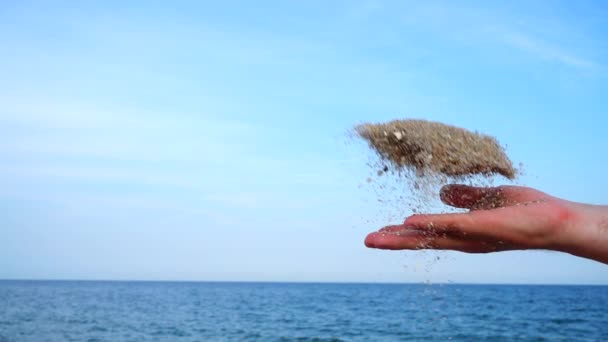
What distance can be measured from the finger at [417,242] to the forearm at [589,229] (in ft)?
1.31

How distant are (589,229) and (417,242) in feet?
2.51

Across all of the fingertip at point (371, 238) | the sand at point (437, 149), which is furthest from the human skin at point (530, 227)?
the sand at point (437, 149)

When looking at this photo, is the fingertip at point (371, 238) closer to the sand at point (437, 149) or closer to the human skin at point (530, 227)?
the human skin at point (530, 227)

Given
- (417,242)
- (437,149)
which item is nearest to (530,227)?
(417,242)

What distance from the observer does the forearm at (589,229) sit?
2.66 meters

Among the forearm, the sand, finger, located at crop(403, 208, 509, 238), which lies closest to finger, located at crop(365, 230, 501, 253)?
finger, located at crop(403, 208, 509, 238)

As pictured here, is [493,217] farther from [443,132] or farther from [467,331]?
[467,331]

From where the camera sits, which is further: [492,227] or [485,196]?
[485,196]

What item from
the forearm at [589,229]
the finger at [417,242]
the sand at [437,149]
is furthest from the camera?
the sand at [437,149]

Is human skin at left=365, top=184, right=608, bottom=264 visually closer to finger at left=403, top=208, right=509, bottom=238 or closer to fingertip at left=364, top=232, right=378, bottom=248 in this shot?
finger at left=403, top=208, right=509, bottom=238

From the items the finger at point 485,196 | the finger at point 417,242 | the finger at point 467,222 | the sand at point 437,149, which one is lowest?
the finger at point 417,242

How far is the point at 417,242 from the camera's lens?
10.4 ft

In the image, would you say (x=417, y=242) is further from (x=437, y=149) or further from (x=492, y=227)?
(x=437, y=149)

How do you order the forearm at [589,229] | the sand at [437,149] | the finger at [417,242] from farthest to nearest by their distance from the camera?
the sand at [437,149] → the finger at [417,242] → the forearm at [589,229]
